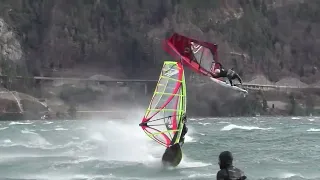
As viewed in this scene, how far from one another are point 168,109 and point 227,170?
2206 cm

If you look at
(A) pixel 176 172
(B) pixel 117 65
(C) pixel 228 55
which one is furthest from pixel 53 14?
(A) pixel 176 172

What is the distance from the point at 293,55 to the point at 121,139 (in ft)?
440

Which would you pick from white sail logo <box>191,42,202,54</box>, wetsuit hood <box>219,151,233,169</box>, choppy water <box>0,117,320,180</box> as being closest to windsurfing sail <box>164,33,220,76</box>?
white sail logo <box>191,42,202,54</box>

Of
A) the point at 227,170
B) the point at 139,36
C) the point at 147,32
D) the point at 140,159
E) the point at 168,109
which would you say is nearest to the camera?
the point at 227,170

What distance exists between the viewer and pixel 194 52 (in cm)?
2327

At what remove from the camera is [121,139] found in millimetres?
50094

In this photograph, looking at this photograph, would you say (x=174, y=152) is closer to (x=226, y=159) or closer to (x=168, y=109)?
(x=168, y=109)

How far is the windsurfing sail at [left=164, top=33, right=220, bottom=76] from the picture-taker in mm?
22678

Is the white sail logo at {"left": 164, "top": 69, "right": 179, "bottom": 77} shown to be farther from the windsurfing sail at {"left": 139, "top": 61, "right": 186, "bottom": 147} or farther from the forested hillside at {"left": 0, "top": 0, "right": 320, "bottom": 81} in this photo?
the forested hillside at {"left": 0, "top": 0, "right": 320, "bottom": 81}

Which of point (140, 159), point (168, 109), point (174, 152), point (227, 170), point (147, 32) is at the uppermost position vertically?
point (227, 170)

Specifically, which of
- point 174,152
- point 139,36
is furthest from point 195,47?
point 139,36

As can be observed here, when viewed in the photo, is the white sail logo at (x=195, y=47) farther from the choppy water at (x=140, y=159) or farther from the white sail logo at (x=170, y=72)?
the white sail logo at (x=170, y=72)

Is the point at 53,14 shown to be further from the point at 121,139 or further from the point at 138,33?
the point at 121,139

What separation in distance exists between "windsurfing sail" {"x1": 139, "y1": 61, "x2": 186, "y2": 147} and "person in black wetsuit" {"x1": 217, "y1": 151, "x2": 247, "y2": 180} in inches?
832
